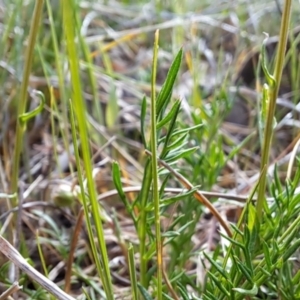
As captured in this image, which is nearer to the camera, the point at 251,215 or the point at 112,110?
the point at 251,215

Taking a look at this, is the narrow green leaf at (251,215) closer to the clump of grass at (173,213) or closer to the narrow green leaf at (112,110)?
the clump of grass at (173,213)

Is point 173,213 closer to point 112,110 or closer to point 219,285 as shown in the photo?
point 219,285

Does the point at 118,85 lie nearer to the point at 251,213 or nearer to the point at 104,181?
the point at 104,181

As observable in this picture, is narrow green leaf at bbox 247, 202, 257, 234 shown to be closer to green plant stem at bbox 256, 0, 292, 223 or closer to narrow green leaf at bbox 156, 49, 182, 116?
green plant stem at bbox 256, 0, 292, 223

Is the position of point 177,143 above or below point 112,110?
above

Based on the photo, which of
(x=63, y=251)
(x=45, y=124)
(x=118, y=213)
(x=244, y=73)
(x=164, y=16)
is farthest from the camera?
(x=164, y=16)

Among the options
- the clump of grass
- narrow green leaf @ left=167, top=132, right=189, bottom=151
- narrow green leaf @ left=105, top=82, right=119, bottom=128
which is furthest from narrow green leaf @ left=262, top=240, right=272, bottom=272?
narrow green leaf @ left=105, top=82, right=119, bottom=128

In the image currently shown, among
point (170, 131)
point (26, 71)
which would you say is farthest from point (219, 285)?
point (26, 71)

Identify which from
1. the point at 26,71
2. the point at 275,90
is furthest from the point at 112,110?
the point at 275,90

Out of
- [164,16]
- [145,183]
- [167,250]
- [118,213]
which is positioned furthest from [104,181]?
[164,16]
